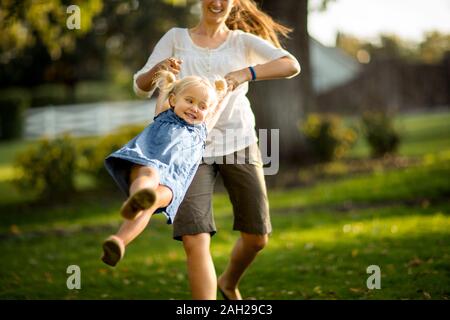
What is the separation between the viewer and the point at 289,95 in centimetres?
1145

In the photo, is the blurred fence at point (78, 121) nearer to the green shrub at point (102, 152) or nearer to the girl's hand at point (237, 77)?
the green shrub at point (102, 152)

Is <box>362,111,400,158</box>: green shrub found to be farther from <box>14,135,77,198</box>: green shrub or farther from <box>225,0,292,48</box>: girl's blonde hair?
<box>225,0,292,48</box>: girl's blonde hair

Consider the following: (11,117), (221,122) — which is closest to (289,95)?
(221,122)

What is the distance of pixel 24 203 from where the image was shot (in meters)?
11.1

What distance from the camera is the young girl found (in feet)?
10.6

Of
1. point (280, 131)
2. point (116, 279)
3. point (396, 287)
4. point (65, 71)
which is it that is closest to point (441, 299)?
point (396, 287)

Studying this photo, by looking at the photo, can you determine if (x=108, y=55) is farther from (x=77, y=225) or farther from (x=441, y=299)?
(x=441, y=299)

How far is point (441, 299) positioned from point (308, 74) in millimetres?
7836

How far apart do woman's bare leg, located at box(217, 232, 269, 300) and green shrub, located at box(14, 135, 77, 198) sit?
694 cm

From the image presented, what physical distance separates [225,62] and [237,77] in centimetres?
23

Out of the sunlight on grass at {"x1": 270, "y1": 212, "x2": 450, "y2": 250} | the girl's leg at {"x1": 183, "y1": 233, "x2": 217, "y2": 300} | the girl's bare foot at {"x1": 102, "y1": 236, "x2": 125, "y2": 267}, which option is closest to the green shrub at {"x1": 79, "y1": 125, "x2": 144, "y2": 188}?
the sunlight on grass at {"x1": 270, "y1": 212, "x2": 450, "y2": 250}

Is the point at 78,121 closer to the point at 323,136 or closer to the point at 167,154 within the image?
the point at 323,136

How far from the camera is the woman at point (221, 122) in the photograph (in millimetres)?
3691

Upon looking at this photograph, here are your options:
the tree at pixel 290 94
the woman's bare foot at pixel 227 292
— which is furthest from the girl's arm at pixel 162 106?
the tree at pixel 290 94
